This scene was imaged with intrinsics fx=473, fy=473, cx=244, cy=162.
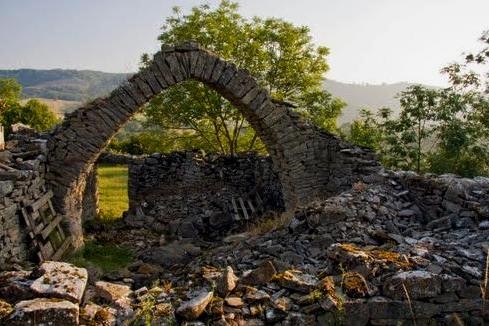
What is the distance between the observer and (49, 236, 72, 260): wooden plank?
8009 mm

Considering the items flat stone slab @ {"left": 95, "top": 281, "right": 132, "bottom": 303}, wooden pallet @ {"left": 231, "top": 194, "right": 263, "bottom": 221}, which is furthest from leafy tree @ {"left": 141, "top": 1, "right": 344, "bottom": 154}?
flat stone slab @ {"left": 95, "top": 281, "right": 132, "bottom": 303}

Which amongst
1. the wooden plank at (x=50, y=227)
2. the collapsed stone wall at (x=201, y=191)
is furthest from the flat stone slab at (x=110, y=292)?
the collapsed stone wall at (x=201, y=191)

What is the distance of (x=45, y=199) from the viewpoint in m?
8.44

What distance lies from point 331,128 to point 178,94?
22.0 feet

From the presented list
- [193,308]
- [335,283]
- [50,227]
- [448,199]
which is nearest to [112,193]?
[50,227]

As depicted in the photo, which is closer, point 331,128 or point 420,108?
point 420,108

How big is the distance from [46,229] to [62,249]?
61cm

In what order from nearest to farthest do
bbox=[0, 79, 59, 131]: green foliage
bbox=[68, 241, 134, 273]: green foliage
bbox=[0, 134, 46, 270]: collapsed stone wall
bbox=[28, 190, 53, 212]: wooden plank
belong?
bbox=[0, 134, 46, 270]: collapsed stone wall
bbox=[28, 190, 53, 212]: wooden plank
bbox=[68, 241, 134, 273]: green foliage
bbox=[0, 79, 59, 131]: green foliage

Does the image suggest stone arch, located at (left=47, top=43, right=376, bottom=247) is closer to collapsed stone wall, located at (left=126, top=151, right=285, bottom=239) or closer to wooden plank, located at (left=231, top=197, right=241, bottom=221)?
wooden plank, located at (left=231, top=197, right=241, bottom=221)

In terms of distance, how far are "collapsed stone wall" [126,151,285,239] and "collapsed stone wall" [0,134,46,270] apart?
16.4 feet

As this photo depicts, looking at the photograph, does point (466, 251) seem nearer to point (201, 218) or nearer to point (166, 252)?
point (166, 252)

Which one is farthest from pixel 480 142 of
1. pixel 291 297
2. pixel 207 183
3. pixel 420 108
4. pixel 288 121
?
pixel 291 297

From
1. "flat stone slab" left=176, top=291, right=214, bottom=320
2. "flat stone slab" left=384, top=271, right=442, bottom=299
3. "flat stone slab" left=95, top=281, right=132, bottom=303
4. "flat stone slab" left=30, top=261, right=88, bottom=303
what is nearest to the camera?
"flat stone slab" left=176, top=291, right=214, bottom=320

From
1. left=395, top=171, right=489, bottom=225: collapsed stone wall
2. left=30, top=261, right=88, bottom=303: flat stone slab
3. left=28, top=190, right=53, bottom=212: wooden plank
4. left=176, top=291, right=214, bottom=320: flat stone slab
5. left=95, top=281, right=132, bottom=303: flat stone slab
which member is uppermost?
left=395, top=171, right=489, bottom=225: collapsed stone wall
